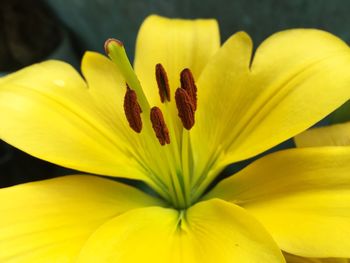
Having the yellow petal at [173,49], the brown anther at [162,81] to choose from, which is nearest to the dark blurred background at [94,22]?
the yellow petal at [173,49]

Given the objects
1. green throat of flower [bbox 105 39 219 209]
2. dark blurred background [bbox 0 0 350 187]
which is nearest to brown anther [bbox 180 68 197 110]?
green throat of flower [bbox 105 39 219 209]

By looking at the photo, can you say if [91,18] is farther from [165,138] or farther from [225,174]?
[165,138]

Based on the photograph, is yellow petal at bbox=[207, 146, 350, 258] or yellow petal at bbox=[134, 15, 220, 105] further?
yellow petal at bbox=[134, 15, 220, 105]

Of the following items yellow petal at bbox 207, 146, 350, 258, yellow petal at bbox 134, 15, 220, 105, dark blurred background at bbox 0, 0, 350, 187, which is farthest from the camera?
dark blurred background at bbox 0, 0, 350, 187

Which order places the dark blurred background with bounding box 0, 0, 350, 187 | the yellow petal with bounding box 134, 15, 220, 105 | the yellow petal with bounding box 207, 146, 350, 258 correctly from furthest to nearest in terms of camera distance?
the dark blurred background with bounding box 0, 0, 350, 187 < the yellow petal with bounding box 134, 15, 220, 105 < the yellow petal with bounding box 207, 146, 350, 258

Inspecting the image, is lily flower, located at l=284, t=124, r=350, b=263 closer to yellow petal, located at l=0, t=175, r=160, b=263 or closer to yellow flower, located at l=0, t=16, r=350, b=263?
yellow flower, located at l=0, t=16, r=350, b=263

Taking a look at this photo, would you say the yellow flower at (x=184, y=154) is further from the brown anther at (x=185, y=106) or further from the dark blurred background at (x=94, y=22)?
the dark blurred background at (x=94, y=22)

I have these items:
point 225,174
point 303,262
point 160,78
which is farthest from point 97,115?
point 225,174
